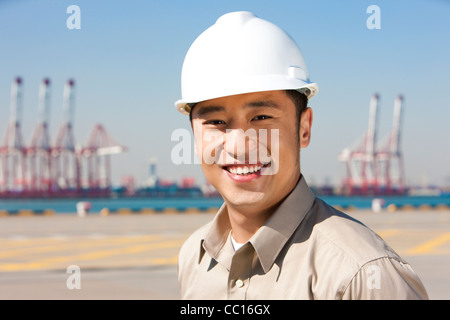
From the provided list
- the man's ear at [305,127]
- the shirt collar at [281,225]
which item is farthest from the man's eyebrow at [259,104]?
the shirt collar at [281,225]

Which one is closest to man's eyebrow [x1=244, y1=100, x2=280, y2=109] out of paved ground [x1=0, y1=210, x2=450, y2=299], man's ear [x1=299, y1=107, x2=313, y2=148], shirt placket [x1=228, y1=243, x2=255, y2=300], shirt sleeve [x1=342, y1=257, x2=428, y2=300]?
man's ear [x1=299, y1=107, x2=313, y2=148]

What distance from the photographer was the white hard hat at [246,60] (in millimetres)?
1735

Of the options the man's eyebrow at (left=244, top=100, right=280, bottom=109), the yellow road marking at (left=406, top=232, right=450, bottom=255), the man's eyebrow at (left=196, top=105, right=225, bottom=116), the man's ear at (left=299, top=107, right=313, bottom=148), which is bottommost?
the yellow road marking at (left=406, top=232, right=450, bottom=255)

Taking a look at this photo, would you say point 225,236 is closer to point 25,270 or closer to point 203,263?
point 203,263

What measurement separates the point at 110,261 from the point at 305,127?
10190mm

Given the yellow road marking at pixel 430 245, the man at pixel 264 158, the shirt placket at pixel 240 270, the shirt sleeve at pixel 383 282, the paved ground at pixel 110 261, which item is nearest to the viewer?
the shirt sleeve at pixel 383 282

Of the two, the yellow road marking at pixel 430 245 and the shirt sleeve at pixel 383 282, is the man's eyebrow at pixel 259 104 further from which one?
the yellow road marking at pixel 430 245

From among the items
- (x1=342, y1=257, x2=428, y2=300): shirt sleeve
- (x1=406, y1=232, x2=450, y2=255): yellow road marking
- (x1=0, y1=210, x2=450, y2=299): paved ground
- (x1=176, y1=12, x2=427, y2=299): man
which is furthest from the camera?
(x1=406, y1=232, x2=450, y2=255): yellow road marking

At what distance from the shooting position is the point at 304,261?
5.48 feet

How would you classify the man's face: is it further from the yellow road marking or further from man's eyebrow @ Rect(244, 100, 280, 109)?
the yellow road marking

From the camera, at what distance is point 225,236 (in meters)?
2.07

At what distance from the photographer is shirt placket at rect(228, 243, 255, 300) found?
1818mm
